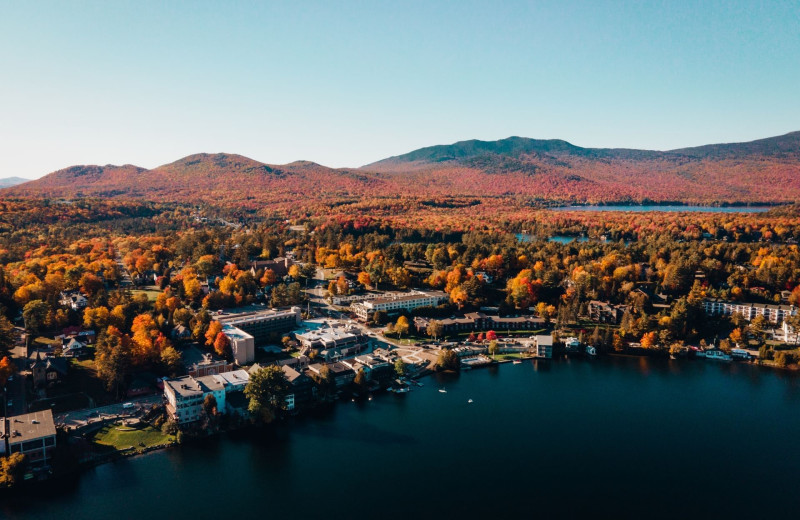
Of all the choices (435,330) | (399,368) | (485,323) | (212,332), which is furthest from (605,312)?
(212,332)

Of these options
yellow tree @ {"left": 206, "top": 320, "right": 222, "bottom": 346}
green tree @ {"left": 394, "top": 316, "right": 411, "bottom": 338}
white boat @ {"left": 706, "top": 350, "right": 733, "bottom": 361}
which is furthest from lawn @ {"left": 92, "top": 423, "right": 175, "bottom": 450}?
white boat @ {"left": 706, "top": 350, "right": 733, "bottom": 361}

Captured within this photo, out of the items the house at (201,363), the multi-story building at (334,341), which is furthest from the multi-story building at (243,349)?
the multi-story building at (334,341)

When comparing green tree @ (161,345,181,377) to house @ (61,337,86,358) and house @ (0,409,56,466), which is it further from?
house @ (0,409,56,466)

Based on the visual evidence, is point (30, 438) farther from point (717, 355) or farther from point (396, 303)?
point (717, 355)

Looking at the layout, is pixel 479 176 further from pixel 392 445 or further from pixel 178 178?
pixel 392 445

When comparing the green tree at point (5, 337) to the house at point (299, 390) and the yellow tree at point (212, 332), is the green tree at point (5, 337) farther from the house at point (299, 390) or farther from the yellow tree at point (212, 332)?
the house at point (299, 390)

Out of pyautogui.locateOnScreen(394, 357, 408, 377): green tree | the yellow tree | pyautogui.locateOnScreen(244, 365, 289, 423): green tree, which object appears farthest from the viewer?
the yellow tree
